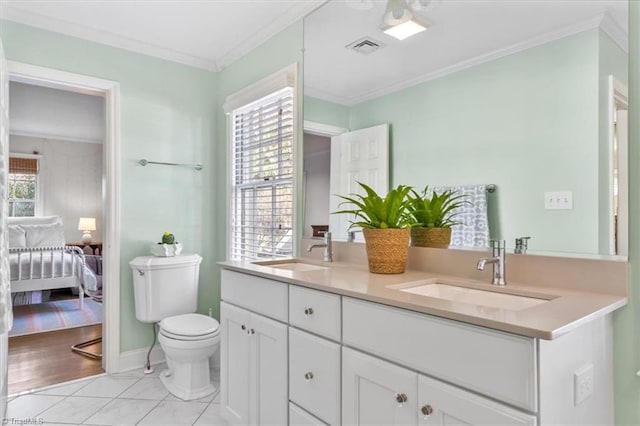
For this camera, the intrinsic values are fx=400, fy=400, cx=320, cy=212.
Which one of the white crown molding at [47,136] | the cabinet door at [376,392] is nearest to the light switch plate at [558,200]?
the cabinet door at [376,392]

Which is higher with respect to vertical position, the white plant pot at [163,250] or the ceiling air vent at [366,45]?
the ceiling air vent at [366,45]

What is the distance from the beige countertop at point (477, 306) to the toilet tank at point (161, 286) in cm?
123

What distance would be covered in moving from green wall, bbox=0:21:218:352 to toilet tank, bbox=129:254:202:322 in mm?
177

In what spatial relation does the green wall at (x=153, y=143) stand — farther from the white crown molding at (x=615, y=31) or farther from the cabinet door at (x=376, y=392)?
the white crown molding at (x=615, y=31)

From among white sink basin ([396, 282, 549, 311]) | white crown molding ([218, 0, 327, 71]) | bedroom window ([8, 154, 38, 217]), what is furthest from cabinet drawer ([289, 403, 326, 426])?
bedroom window ([8, 154, 38, 217])

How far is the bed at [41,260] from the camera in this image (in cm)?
462

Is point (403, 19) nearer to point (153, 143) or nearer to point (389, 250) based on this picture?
point (389, 250)

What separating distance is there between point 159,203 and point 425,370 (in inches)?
98.9

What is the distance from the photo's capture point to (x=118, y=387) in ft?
8.59

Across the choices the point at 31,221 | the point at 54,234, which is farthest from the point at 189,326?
the point at 31,221

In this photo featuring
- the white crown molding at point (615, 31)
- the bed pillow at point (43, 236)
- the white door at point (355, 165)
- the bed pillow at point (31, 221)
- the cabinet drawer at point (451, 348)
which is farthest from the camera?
the bed pillow at point (31, 221)

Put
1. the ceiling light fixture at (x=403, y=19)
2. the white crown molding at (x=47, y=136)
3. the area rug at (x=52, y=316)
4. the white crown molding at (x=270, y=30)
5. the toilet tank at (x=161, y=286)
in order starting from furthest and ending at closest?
the white crown molding at (x=47, y=136)
the area rug at (x=52, y=316)
the toilet tank at (x=161, y=286)
the white crown molding at (x=270, y=30)
the ceiling light fixture at (x=403, y=19)

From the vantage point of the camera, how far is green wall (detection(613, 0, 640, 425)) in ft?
3.99

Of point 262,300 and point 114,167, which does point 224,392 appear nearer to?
point 262,300
